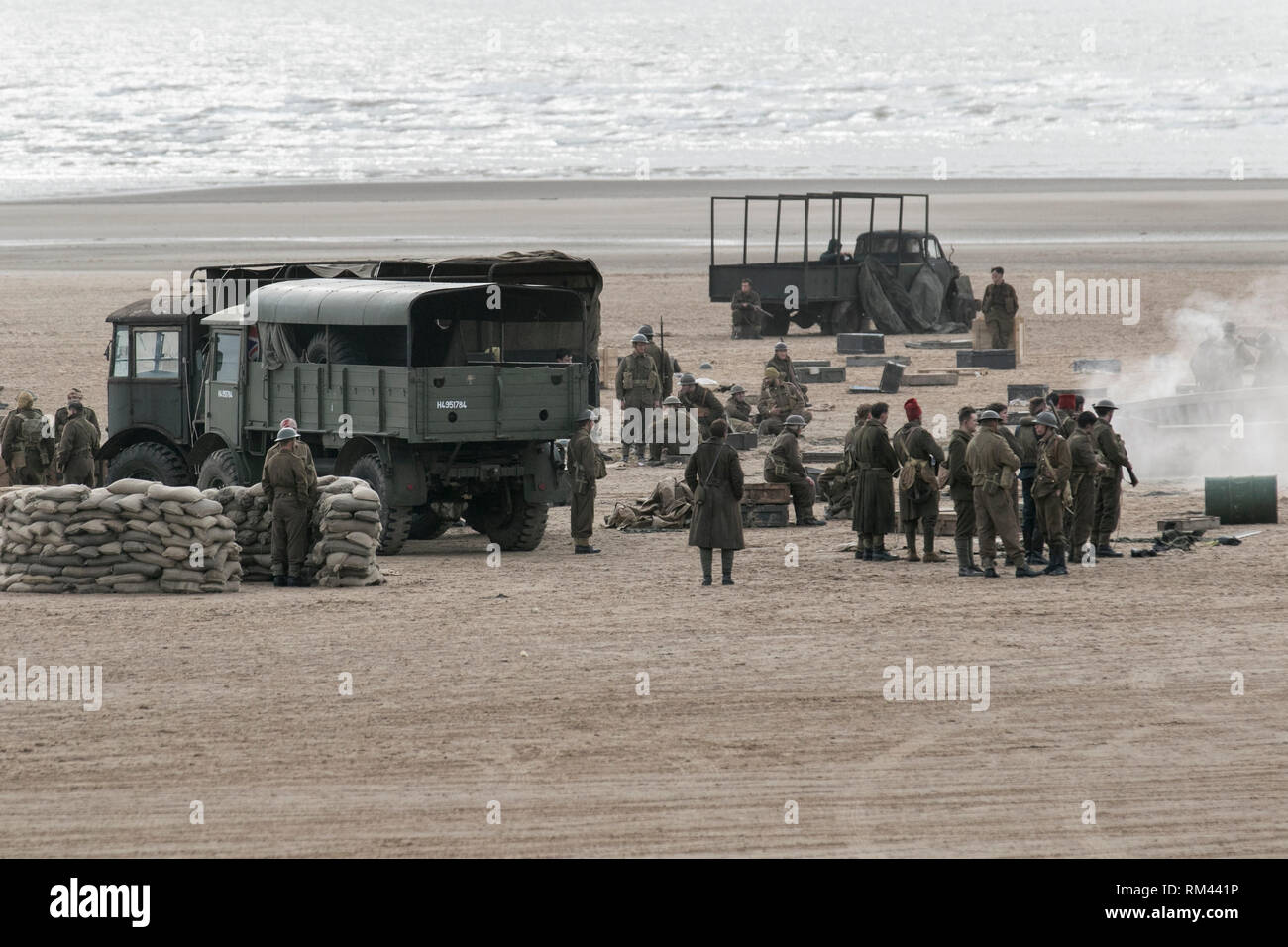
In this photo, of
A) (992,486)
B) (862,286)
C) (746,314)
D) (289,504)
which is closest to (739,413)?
(992,486)

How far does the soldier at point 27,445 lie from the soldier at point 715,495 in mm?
8163

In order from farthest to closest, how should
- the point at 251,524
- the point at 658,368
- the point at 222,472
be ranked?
the point at 658,368
the point at 222,472
the point at 251,524

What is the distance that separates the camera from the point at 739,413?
26844 mm

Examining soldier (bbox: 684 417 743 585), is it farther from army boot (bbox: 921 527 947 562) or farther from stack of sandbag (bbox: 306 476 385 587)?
stack of sandbag (bbox: 306 476 385 587)

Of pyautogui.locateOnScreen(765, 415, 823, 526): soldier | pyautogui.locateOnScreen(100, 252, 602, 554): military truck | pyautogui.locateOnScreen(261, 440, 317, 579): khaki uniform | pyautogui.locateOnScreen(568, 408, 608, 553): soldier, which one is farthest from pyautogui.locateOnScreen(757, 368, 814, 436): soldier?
pyautogui.locateOnScreen(261, 440, 317, 579): khaki uniform

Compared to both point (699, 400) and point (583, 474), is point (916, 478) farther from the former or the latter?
point (699, 400)

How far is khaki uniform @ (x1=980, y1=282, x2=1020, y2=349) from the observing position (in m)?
34.2

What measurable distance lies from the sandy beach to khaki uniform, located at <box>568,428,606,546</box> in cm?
52

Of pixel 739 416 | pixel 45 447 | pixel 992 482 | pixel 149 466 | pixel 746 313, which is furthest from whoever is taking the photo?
pixel 746 313

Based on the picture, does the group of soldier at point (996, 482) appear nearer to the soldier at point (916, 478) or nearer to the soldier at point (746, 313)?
the soldier at point (916, 478)

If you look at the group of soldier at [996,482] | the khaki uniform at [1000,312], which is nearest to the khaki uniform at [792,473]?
the group of soldier at [996,482]

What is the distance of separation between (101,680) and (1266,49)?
166904 millimetres

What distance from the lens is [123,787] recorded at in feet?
35.6

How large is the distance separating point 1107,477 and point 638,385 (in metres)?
7.56
